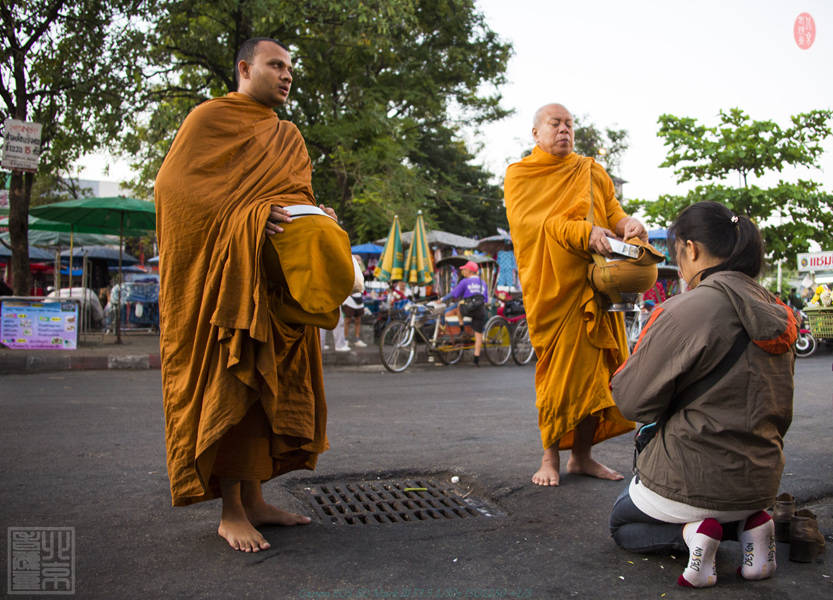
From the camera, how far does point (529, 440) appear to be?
4816 millimetres

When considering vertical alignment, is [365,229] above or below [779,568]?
above

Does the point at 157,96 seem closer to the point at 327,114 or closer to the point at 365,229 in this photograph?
the point at 327,114

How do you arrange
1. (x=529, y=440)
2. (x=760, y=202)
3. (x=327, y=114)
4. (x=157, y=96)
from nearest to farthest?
(x=529, y=440)
(x=157, y=96)
(x=327, y=114)
(x=760, y=202)

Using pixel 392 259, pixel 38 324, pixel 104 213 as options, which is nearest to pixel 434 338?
pixel 392 259

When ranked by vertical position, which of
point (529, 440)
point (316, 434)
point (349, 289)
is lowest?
point (529, 440)

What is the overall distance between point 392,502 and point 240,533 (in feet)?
2.81

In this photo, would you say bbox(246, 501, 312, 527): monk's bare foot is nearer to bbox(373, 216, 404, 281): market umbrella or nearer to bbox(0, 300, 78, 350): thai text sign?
bbox(0, 300, 78, 350): thai text sign

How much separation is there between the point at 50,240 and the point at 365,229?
8.86 meters

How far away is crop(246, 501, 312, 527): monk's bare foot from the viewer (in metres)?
2.91

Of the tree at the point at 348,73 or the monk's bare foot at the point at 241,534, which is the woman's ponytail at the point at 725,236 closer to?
the monk's bare foot at the point at 241,534

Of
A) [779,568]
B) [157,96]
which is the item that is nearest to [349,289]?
[779,568]

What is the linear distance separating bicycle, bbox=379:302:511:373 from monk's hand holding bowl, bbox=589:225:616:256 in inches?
283

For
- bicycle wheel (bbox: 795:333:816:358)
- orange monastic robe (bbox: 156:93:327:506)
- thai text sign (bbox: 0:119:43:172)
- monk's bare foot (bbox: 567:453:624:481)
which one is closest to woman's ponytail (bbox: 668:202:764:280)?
orange monastic robe (bbox: 156:93:327:506)

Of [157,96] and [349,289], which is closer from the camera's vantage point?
[349,289]
